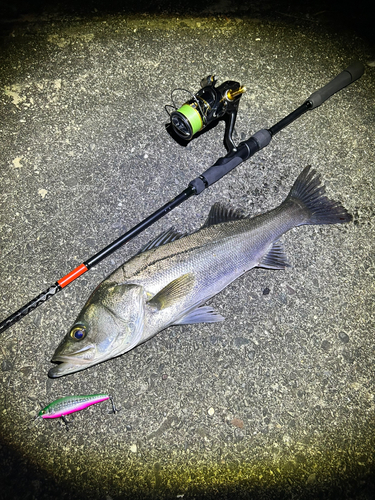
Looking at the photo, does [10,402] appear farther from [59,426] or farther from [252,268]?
[252,268]

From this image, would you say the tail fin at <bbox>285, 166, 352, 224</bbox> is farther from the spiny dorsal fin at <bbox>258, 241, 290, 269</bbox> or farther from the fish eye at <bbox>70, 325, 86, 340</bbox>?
the fish eye at <bbox>70, 325, 86, 340</bbox>

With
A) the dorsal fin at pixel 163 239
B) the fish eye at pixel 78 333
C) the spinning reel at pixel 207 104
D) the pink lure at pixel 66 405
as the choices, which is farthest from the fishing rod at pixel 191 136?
the pink lure at pixel 66 405

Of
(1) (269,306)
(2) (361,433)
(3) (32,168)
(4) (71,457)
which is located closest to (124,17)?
(3) (32,168)

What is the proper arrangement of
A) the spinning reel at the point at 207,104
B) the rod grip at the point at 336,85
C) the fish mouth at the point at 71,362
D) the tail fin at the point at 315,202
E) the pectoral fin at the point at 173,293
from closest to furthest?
the fish mouth at the point at 71,362 → the pectoral fin at the point at 173,293 → the spinning reel at the point at 207,104 → the tail fin at the point at 315,202 → the rod grip at the point at 336,85

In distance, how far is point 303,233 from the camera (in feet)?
9.30

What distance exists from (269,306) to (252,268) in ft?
1.15

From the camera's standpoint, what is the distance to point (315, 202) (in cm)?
273

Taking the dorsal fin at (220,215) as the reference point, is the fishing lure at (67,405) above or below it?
below

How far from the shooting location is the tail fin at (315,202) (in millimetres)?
2709

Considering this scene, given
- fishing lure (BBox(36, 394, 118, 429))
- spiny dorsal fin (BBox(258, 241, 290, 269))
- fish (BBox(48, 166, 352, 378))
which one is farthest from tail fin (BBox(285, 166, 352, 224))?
fishing lure (BBox(36, 394, 118, 429))

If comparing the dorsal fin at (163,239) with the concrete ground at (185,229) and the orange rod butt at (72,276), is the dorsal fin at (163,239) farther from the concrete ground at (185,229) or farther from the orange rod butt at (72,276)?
the orange rod butt at (72,276)

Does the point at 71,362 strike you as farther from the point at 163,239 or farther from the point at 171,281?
the point at 163,239

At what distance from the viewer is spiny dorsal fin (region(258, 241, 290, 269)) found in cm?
258

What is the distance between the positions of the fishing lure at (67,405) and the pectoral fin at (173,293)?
856mm
